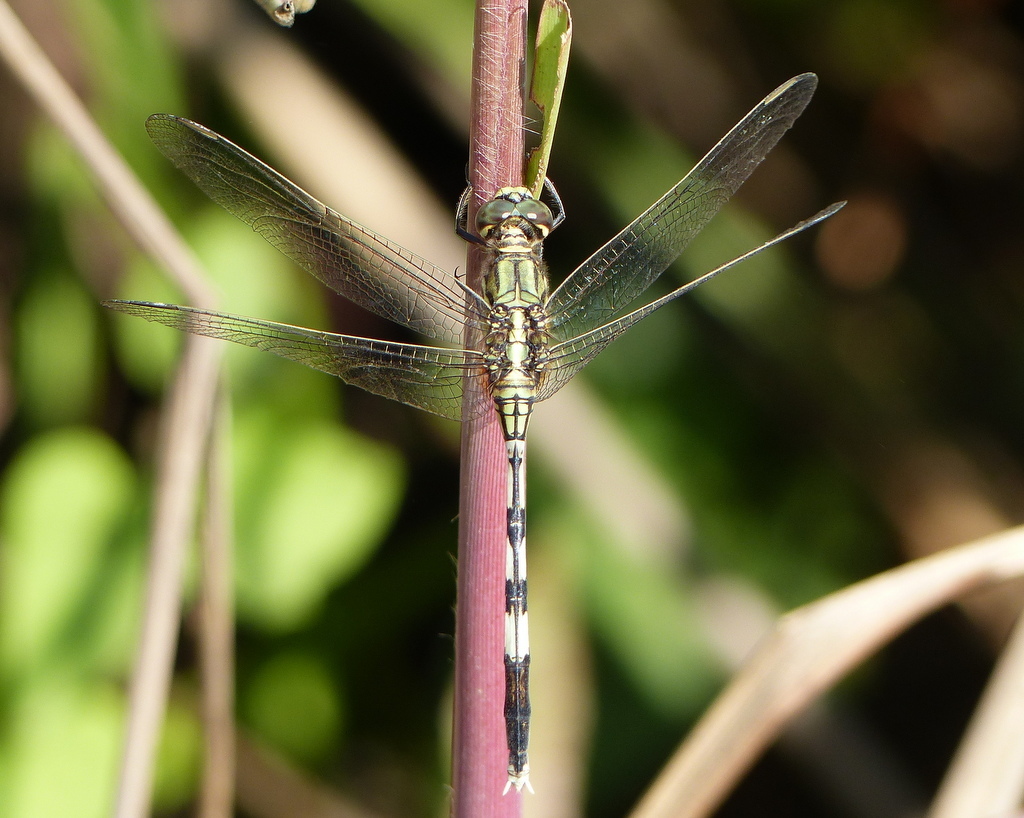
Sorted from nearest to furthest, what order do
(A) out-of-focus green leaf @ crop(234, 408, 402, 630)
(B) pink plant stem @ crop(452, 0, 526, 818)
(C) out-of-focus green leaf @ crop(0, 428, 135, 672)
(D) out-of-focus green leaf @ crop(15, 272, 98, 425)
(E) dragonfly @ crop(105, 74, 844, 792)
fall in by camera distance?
1. (B) pink plant stem @ crop(452, 0, 526, 818)
2. (E) dragonfly @ crop(105, 74, 844, 792)
3. (C) out-of-focus green leaf @ crop(0, 428, 135, 672)
4. (A) out-of-focus green leaf @ crop(234, 408, 402, 630)
5. (D) out-of-focus green leaf @ crop(15, 272, 98, 425)

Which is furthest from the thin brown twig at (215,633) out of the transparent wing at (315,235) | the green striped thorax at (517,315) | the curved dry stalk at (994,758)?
the curved dry stalk at (994,758)

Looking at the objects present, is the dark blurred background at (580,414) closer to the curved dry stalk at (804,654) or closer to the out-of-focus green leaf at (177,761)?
the out-of-focus green leaf at (177,761)

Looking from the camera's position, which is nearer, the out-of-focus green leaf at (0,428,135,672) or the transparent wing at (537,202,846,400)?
the transparent wing at (537,202,846,400)

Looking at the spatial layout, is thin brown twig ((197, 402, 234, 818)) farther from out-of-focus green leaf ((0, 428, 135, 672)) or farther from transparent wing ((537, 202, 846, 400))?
transparent wing ((537, 202, 846, 400))

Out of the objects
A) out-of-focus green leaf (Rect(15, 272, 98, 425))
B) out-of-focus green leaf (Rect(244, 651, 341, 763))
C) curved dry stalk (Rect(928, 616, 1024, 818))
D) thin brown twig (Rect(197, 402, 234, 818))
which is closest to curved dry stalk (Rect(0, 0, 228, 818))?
thin brown twig (Rect(197, 402, 234, 818))

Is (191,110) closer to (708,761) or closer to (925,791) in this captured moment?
(708,761)

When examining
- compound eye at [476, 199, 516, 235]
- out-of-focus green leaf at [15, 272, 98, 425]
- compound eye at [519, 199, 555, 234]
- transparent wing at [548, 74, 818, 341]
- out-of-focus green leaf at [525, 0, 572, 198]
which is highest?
out-of-focus green leaf at [15, 272, 98, 425]

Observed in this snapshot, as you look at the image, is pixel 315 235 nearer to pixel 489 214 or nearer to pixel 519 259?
pixel 519 259
